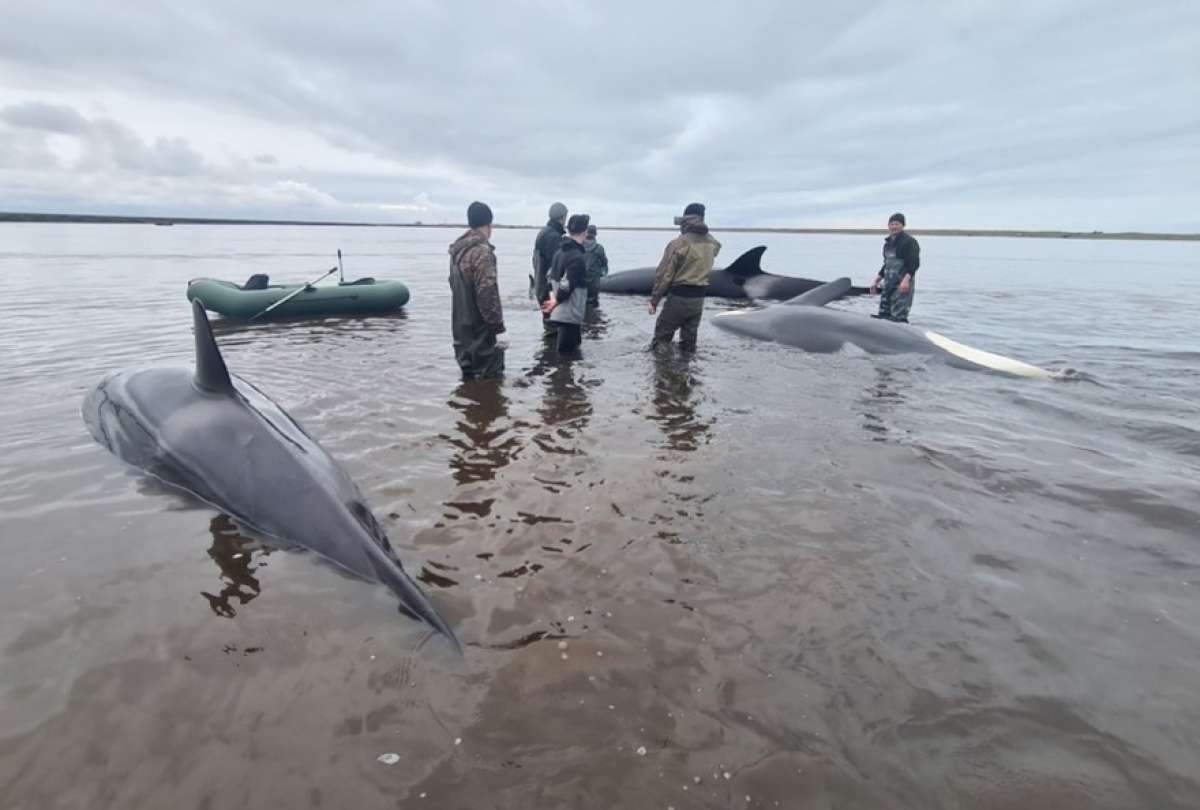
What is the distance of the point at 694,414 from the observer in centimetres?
877

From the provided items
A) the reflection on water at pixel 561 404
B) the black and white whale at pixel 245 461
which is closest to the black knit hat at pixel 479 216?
the reflection on water at pixel 561 404

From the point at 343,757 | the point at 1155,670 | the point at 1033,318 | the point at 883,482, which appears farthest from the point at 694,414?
the point at 1033,318

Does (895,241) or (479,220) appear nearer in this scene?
(479,220)

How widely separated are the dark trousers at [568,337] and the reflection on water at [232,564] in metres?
7.45

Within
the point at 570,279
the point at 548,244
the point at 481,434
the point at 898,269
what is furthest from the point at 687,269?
the point at 898,269

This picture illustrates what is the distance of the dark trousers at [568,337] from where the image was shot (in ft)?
39.5

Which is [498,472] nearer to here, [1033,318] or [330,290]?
[330,290]

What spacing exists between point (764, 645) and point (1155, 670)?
91.9 inches

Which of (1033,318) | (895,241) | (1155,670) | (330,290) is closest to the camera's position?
(1155,670)

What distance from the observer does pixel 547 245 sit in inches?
517

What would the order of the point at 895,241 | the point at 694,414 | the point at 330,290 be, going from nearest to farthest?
the point at 694,414 → the point at 895,241 → the point at 330,290

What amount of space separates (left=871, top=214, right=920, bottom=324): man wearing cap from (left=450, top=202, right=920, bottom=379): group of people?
2cm

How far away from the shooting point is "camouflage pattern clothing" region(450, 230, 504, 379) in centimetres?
938

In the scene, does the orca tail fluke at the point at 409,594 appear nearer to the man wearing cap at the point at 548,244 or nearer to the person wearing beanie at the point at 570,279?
the person wearing beanie at the point at 570,279
